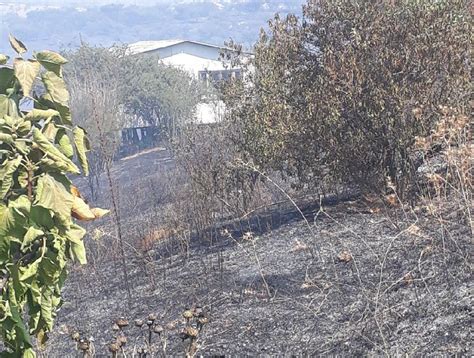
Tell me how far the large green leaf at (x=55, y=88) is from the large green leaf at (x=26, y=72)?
0.19 feet

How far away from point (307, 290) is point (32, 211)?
174 inches

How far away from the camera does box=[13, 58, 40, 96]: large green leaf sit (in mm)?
3186

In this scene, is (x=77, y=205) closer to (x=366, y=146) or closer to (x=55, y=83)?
(x=55, y=83)

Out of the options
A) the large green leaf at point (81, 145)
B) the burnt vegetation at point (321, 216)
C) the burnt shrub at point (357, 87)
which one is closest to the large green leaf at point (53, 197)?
the large green leaf at point (81, 145)

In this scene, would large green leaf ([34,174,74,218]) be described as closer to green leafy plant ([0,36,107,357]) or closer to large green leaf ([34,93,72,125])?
green leafy plant ([0,36,107,357])

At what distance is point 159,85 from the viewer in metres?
37.0

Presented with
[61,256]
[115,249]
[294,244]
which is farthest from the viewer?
[115,249]

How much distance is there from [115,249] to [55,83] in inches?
341

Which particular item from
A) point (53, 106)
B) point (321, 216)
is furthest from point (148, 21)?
point (53, 106)

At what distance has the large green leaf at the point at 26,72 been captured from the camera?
319 cm

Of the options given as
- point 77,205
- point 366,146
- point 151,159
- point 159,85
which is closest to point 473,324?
point 77,205

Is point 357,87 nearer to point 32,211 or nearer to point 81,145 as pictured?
point 81,145

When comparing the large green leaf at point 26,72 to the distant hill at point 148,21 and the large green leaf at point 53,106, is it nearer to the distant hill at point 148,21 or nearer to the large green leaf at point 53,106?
the large green leaf at point 53,106

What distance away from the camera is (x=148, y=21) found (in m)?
160
